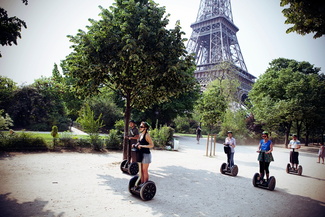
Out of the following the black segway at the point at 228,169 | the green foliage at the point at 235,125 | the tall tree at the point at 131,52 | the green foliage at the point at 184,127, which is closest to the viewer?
the tall tree at the point at 131,52

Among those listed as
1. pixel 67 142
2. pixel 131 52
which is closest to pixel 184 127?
pixel 67 142

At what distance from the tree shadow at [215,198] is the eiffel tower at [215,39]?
40077mm

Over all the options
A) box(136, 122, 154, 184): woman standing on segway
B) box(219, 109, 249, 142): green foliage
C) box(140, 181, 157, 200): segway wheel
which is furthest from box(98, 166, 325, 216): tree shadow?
box(219, 109, 249, 142): green foliage

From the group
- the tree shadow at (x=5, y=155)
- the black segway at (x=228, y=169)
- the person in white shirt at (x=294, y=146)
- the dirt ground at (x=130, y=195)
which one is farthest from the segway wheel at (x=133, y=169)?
the person in white shirt at (x=294, y=146)

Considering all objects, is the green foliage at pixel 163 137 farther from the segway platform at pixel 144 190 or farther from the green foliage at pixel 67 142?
the segway platform at pixel 144 190

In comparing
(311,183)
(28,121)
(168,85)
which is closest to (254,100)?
(311,183)

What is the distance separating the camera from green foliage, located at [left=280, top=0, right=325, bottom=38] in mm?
4012

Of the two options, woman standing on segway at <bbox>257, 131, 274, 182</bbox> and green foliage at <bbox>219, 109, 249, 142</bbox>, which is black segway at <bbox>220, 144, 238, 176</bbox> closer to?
woman standing on segway at <bbox>257, 131, 274, 182</bbox>

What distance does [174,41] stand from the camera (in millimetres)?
8961

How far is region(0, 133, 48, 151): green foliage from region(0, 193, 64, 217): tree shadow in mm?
7112

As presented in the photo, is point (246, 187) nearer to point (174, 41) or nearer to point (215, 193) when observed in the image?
point (215, 193)

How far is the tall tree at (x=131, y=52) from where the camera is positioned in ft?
26.1

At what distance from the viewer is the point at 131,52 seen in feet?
24.2

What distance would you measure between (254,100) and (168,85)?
25919 mm
